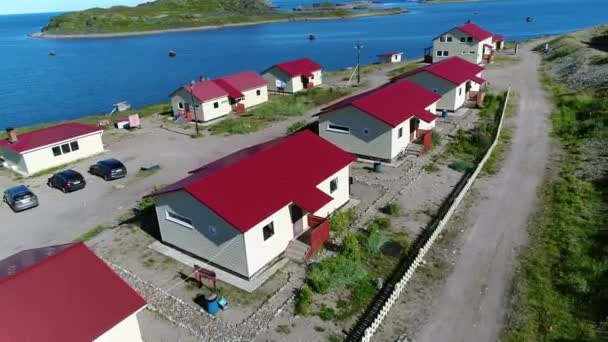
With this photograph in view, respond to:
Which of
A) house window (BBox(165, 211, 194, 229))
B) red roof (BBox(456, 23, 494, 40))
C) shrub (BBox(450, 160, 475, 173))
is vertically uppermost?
red roof (BBox(456, 23, 494, 40))

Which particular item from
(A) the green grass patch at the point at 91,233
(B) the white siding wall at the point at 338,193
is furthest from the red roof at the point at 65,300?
(B) the white siding wall at the point at 338,193

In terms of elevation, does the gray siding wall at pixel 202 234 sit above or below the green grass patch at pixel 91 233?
above

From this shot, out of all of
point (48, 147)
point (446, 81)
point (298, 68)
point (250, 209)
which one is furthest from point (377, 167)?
point (298, 68)

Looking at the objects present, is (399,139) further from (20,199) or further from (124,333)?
(20,199)

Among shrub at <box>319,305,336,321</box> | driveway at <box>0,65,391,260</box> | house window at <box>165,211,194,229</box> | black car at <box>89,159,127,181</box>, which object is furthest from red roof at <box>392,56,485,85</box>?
shrub at <box>319,305,336,321</box>

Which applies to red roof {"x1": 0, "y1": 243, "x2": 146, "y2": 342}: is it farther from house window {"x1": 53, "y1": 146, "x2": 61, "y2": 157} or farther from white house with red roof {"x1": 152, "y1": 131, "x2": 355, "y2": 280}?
house window {"x1": 53, "y1": 146, "x2": 61, "y2": 157}

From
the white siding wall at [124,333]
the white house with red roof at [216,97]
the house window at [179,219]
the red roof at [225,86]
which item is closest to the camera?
the white siding wall at [124,333]

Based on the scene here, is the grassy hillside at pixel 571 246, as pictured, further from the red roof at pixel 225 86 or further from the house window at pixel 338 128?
the red roof at pixel 225 86
